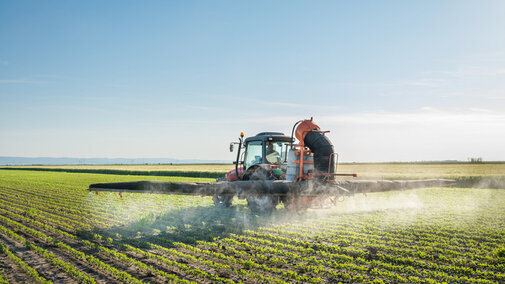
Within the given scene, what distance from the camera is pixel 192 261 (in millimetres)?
7719

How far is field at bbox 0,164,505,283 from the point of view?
6883 mm

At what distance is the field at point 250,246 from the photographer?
22.6 ft

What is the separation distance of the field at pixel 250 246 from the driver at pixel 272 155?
2.03 metres

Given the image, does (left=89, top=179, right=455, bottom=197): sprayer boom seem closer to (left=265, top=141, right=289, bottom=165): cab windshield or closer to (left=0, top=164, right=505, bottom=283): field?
(left=0, top=164, right=505, bottom=283): field

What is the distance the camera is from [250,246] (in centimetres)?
888

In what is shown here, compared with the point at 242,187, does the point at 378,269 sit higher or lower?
lower

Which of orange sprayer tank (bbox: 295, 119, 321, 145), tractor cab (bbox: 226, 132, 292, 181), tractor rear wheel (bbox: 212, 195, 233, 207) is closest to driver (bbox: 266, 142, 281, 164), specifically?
tractor cab (bbox: 226, 132, 292, 181)

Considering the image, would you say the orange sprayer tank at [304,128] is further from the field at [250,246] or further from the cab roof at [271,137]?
the field at [250,246]

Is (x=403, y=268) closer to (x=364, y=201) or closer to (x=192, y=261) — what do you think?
(x=192, y=261)

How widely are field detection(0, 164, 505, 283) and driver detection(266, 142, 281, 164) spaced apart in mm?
2030

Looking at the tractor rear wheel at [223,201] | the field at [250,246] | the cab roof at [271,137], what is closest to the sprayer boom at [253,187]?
the field at [250,246]

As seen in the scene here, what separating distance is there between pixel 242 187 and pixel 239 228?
1.23 meters

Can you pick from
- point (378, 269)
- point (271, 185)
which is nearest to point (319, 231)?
point (271, 185)

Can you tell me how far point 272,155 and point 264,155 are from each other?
0.38 meters
